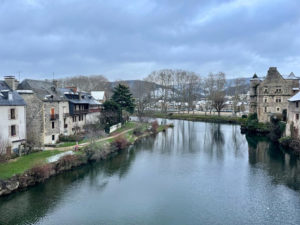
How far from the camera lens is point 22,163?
20.5 meters

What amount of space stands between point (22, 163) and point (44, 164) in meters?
1.83

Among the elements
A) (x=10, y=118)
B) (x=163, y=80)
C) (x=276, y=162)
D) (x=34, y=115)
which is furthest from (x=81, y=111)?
(x=163, y=80)

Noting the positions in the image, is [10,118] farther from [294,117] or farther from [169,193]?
[294,117]

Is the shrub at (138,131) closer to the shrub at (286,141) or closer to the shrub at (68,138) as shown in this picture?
the shrub at (68,138)

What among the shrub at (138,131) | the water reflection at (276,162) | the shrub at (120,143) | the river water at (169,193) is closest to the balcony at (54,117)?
the shrub at (120,143)

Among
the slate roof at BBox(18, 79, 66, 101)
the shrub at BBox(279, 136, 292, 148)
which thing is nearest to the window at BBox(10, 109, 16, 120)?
the slate roof at BBox(18, 79, 66, 101)

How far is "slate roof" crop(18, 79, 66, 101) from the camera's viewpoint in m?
28.1

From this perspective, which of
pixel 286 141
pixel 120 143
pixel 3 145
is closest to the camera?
pixel 3 145

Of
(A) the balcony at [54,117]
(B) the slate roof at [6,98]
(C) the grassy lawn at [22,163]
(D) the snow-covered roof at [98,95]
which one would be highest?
(D) the snow-covered roof at [98,95]

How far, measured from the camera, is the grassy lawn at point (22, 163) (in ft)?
60.2

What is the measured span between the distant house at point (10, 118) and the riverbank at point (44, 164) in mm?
1744

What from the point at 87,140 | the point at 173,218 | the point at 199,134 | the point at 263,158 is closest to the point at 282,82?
the point at 199,134

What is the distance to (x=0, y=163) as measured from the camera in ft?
65.7

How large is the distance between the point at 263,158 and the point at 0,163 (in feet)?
83.0
